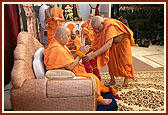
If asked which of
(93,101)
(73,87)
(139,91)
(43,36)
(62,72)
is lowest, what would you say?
(139,91)

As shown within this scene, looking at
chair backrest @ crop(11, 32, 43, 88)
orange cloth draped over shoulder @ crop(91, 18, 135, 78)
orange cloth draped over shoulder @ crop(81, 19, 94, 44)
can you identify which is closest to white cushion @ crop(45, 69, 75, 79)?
chair backrest @ crop(11, 32, 43, 88)

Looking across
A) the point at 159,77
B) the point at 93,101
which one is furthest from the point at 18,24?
the point at 159,77

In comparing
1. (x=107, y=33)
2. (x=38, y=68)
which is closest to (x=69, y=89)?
(x=38, y=68)

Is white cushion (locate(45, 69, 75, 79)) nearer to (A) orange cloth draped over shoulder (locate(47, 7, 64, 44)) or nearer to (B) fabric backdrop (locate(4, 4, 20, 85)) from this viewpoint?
(B) fabric backdrop (locate(4, 4, 20, 85))

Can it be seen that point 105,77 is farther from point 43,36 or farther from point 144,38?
point 144,38

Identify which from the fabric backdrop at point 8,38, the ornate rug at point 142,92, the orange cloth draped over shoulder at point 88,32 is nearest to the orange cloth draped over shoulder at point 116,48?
the ornate rug at point 142,92

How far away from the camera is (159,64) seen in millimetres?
4254

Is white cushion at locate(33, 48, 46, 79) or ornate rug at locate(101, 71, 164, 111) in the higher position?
white cushion at locate(33, 48, 46, 79)

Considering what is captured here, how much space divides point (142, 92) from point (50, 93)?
1.84 m

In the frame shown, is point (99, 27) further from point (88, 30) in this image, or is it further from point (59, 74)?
point (88, 30)

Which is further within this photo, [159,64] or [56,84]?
[159,64]

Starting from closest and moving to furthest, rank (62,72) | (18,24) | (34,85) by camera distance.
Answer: (34,85) < (62,72) < (18,24)

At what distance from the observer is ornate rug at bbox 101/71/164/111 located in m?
2.22

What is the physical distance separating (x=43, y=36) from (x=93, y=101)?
4.47 metres
